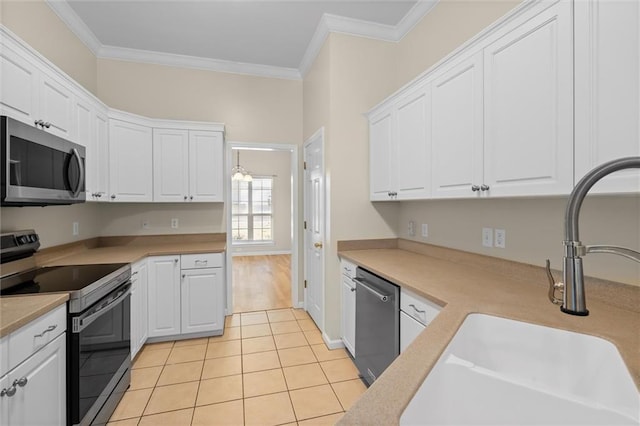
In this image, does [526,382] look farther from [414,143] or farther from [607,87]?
[414,143]

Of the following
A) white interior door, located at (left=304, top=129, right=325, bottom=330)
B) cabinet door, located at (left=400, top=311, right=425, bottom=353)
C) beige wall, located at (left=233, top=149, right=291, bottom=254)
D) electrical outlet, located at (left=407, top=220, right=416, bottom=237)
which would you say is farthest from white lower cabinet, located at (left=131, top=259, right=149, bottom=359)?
beige wall, located at (left=233, top=149, right=291, bottom=254)

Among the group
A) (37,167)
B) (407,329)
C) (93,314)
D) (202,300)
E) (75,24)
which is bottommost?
(202,300)

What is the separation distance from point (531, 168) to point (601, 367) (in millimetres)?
822

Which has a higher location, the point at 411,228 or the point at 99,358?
the point at 411,228

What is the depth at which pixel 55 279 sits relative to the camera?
180 centimetres

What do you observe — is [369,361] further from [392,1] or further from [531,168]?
[392,1]

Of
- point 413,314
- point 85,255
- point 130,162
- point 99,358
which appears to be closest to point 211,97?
point 130,162

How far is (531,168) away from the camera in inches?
53.5

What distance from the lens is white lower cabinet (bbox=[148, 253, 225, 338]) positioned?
9.35 ft

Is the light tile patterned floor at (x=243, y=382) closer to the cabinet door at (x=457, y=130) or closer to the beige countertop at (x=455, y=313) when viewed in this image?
the beige countertop at (x=455, y=313)

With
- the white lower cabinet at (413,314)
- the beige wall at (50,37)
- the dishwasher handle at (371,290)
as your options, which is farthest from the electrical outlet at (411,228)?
the beige wall at (50,37)

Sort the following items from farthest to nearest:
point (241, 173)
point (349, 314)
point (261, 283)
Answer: point (241, 173)
point (261, 283)
point (349, 314)

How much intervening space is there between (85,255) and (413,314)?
285 cm

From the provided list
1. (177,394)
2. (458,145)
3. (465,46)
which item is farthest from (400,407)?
(177,394)
